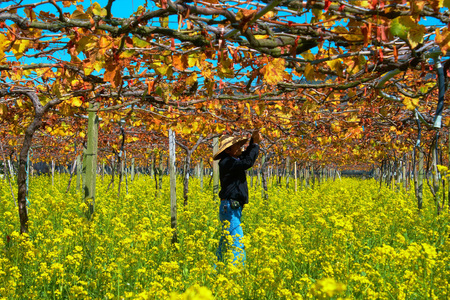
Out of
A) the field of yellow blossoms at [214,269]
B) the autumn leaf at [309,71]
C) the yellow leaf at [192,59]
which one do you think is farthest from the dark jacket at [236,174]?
the yellow leaf at [192,59]

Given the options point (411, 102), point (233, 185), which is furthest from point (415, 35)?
point (233, 185)

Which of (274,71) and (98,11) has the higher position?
(98,11)

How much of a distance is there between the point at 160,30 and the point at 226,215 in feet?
9.76

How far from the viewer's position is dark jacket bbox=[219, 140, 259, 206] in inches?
170

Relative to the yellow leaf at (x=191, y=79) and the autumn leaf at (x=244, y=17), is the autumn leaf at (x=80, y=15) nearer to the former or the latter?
the autumn leaf at (x=244, y=17)

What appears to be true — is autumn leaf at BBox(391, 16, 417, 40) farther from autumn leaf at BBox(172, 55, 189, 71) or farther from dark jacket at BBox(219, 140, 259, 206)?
dark jacket at BBox(219, 140, 259, 206)

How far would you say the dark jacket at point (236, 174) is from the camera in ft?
14.1

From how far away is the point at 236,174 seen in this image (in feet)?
14.5

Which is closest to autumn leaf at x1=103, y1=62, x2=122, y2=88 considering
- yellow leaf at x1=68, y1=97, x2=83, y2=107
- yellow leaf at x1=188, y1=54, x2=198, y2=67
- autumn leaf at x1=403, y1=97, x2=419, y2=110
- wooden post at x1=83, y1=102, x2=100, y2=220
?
yellow leaf at x1=188, y1=54, x2=198, y2=67

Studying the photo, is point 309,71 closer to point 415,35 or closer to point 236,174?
point 415,35

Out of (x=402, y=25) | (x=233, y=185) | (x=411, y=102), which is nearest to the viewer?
(x=402, y=25)

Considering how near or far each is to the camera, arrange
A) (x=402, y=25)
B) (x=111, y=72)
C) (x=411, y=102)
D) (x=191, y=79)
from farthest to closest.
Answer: (x=411, y=102) < (x=191, y=79) < (x=111, y=72) < (x=402, y=25)

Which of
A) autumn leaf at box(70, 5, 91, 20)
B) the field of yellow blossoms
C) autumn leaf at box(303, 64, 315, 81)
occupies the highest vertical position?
autumn leaf at box(70, 5, 91, 20)

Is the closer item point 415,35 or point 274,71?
point 415,35
